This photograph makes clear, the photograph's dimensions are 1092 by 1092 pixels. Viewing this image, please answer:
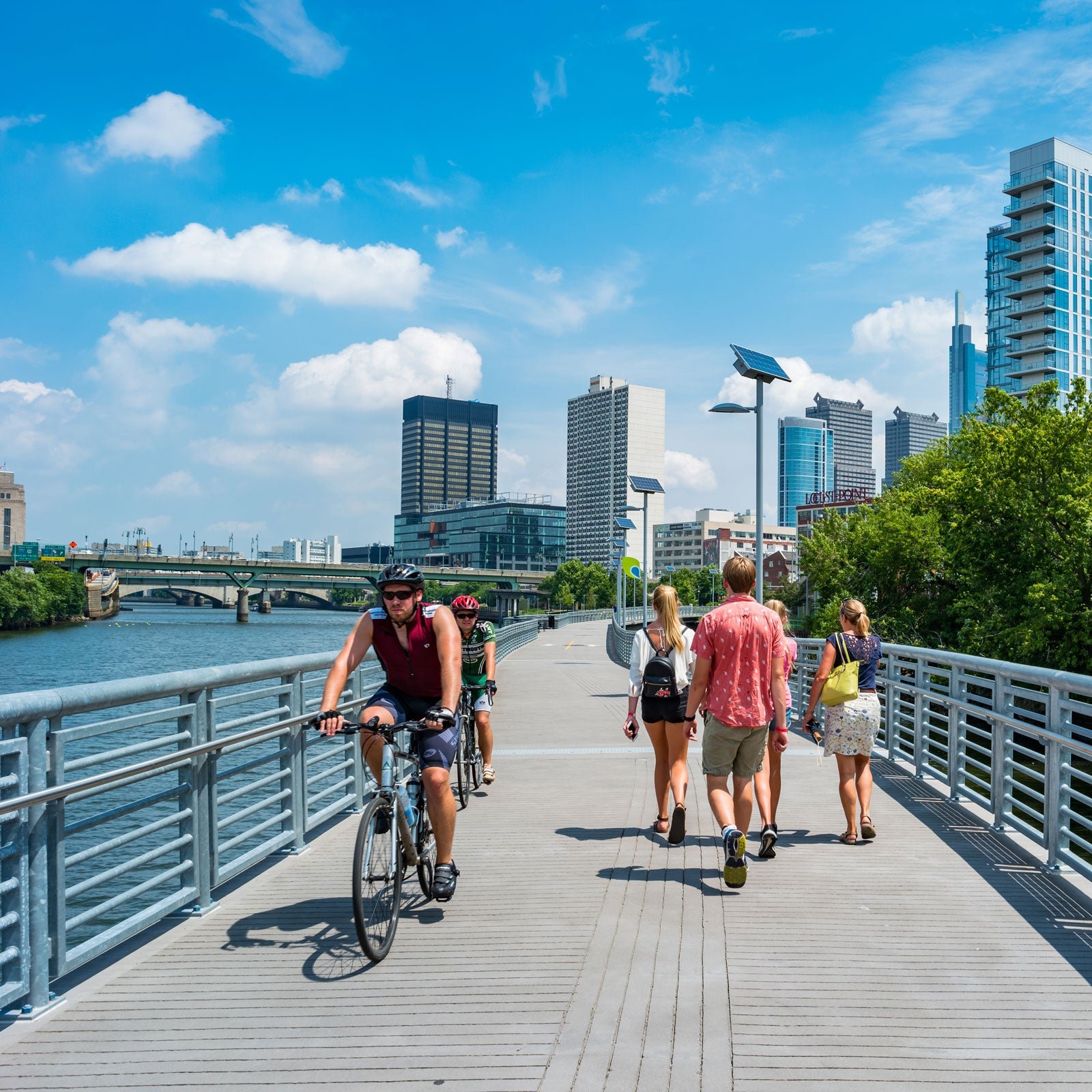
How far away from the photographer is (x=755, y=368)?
18156 millimetres

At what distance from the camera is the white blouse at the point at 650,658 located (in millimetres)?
7289

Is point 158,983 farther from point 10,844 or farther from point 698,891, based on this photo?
point 698,891

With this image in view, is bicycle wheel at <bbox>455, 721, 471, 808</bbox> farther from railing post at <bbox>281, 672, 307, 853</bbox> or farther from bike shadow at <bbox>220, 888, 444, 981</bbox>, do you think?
bike shadow at <bbox>220, 888, 444, 981</bbox>

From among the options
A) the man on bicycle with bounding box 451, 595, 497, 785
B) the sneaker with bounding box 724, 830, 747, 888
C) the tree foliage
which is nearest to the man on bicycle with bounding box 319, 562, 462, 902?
the sneaker with bounding box 724, 830, 747, 888

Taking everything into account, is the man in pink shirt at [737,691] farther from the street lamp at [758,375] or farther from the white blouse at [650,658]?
the street lamp at [758,375]

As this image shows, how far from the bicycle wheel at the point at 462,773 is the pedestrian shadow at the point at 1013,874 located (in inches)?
117

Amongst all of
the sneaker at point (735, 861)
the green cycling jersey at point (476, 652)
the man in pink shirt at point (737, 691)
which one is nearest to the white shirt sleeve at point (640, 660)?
the man in pink shirt at point (737, 691)

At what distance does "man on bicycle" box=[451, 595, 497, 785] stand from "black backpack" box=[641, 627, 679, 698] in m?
2.08

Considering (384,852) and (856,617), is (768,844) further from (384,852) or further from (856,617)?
(384,852)

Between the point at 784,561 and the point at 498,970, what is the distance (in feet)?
530

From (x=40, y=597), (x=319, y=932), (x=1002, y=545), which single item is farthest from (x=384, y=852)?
(x=40, y=597)

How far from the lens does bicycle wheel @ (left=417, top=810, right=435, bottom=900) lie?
216 inches

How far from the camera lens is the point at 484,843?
7293mm

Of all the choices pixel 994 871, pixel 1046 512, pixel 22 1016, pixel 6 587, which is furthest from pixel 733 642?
pixel 6 587
